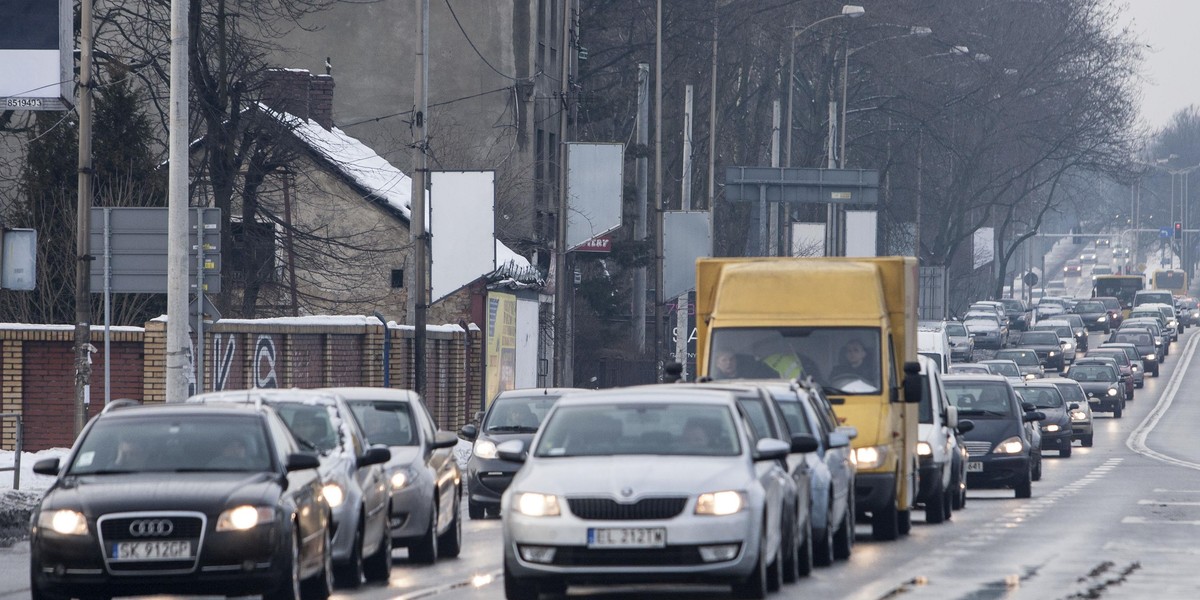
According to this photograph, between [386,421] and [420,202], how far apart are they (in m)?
14.4

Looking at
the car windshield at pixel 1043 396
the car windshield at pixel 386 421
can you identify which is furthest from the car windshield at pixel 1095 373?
the car windshield at pixel 386 421

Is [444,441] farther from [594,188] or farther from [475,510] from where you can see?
[594,188]

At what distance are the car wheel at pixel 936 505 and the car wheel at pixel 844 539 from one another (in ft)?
16.0

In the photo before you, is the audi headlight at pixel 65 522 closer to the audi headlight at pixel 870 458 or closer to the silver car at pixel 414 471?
the silver car at pixel 414 471

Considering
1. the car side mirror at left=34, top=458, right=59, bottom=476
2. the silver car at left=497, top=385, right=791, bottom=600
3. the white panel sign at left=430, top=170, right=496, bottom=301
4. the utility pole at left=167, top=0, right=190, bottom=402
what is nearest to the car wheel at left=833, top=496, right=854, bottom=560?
the silver car at left=497, top=385, right=791, bottom=600

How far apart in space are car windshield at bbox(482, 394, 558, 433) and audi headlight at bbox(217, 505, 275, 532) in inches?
462

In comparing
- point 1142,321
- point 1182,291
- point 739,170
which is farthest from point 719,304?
point 1182,291

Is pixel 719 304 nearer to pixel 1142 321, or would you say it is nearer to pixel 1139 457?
pixel 1139 457

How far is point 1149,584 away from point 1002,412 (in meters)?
14.3

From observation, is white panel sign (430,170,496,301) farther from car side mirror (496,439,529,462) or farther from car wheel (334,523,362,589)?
car side mirror (496,439,529,462)

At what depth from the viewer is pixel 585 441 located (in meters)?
14.5

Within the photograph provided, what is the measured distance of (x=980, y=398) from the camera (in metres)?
30.7

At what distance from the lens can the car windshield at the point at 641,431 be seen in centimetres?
1444

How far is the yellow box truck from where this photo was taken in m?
20.3
